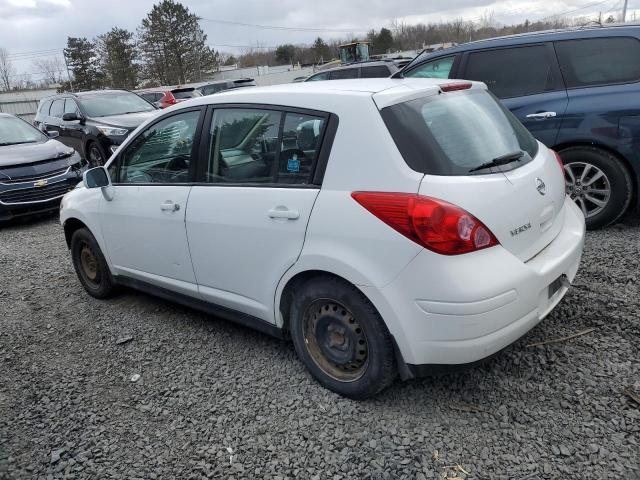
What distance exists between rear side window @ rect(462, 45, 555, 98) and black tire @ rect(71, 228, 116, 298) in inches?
161

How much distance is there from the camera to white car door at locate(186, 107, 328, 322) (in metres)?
2.84

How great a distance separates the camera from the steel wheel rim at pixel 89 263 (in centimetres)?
459

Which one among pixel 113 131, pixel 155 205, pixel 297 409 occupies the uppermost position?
pixel 113 131

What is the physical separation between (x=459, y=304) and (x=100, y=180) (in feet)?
9.64

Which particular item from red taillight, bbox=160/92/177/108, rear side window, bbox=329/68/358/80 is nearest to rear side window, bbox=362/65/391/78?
A: rear side window, bbox=329/68/358/80

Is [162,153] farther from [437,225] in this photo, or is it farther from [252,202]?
[437,225]

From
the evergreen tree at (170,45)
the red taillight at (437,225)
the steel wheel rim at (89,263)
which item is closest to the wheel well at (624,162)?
the red taillight at (437,225)

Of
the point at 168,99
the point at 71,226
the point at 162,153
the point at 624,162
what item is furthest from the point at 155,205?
the point at 168,99

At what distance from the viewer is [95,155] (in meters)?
10.8

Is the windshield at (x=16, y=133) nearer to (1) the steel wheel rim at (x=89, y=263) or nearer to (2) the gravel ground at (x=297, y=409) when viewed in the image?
(1) the steel wheel rim at (x=89, y=263)

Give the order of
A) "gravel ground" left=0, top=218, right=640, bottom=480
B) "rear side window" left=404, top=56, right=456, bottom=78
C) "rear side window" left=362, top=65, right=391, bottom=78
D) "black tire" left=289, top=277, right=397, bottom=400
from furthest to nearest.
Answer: "rear side window" left=362, top=65, right=391, bottom=78, "rear side window" left=404, top=56, right=456, bottom=78, "black tire" left=289, top=277, right=397, bottom=400, "gravel ground" left=0, top=218, right=640, bottom=480

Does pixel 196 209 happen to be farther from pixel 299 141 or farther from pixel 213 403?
pixel 213 403

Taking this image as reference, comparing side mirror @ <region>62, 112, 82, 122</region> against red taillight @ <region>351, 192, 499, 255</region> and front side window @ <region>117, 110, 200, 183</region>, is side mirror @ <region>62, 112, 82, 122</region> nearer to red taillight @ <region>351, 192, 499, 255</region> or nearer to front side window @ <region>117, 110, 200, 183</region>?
front side window @ <region>117, 110, 200, 183</region>

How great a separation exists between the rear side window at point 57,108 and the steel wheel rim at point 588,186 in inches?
432
